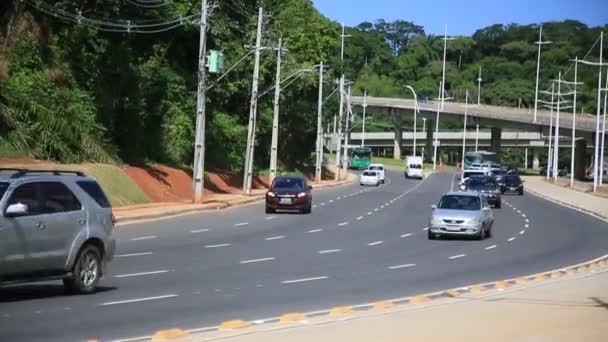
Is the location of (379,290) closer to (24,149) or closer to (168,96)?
(24,149)

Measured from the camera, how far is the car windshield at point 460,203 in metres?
35.6

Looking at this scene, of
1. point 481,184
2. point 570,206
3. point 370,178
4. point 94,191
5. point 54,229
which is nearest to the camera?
point 54,229

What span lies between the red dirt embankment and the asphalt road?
3843 millimetres

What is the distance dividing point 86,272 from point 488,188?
4123 centimetres

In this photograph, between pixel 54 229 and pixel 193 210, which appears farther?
pixel 193 210

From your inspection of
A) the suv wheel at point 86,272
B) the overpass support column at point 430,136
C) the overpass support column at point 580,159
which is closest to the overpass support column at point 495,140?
the overpass support column at point 580,159

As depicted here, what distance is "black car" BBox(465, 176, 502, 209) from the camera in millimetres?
55250

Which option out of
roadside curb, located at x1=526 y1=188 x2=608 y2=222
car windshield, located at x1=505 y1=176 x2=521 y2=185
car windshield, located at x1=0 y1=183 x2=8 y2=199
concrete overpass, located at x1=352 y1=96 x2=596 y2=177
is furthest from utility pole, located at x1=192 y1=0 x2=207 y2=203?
concrete overpass, located at x1=352 y1=96 x2=596 y2=177

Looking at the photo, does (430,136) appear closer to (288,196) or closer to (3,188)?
(288,196)

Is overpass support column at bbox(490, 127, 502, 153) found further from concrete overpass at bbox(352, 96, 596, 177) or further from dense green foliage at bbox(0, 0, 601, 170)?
dense green foliage at bbox(0, 0, 601, 170)

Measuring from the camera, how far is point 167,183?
5103 cm

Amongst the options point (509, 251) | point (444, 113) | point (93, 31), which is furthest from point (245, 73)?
point (444, 113)

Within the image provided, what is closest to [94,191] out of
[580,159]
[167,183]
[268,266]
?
[268,266]

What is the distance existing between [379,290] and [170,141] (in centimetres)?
4021
